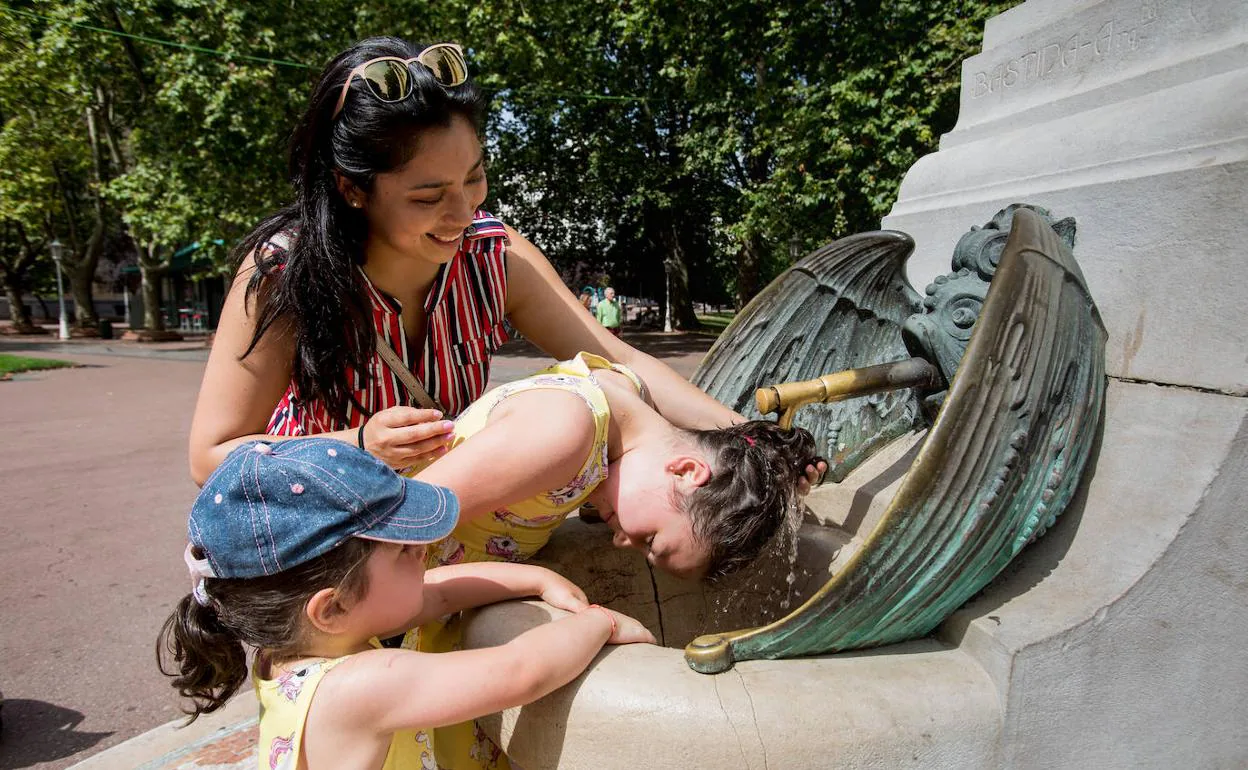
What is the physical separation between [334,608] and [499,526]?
1.42ft

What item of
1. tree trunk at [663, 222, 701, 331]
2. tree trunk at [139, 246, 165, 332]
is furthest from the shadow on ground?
tree trunk at [663, 222, 701, 331]

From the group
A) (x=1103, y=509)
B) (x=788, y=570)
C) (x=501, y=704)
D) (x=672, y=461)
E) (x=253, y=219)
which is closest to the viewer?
(x=501, y=704)

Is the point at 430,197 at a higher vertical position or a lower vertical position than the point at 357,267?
higher

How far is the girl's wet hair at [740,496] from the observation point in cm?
142

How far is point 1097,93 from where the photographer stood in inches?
70.7

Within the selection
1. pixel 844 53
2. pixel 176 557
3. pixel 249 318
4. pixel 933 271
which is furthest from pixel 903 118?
pixel 249 318

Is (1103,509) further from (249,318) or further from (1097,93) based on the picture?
(249,318)

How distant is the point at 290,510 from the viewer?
3.58ft

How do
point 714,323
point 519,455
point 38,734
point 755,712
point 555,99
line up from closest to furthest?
1. point 755,712
2. point 519,455
3. point 38,734
4. point 555,99
5. point 714,323

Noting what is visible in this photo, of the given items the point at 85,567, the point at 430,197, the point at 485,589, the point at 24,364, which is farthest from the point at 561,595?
the point at 24,364

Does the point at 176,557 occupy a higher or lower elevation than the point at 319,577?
lower

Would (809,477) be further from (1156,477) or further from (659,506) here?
(1156,477)

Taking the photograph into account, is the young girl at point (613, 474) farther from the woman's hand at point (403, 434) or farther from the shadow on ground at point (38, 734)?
the shadow on ground at point (38, 734)

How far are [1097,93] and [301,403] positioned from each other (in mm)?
1927
